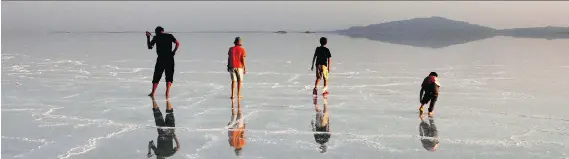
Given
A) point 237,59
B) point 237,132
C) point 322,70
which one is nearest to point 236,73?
point 237,59

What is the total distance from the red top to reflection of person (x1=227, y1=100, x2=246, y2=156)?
1747 millimetres

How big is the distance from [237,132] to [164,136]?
1.04m

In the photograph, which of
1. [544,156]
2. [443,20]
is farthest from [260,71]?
[443,20]

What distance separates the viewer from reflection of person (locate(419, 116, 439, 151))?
7805 mm

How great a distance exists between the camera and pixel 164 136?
27.6 feet

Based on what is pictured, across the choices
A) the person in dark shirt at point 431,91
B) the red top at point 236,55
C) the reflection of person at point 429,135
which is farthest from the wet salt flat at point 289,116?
the red top at point 236,55

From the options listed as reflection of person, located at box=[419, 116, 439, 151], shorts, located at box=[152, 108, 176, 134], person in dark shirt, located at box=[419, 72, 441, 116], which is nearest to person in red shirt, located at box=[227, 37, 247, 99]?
shorts, located at box=[152, 108, 176, 134]

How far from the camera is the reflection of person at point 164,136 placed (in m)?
7.38

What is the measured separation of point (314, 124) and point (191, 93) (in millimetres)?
4933

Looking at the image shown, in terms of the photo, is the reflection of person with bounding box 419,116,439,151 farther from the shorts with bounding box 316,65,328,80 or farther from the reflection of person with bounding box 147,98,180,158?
the shorts with bounding box 316,65,328,80

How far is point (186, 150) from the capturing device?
751 centimetres

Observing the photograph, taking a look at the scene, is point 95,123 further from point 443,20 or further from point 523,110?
point 443,20

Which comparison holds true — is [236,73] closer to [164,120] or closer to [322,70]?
[322,70]

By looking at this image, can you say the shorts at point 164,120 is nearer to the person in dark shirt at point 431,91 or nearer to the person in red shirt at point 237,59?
the person in red shirt at point 237,59
